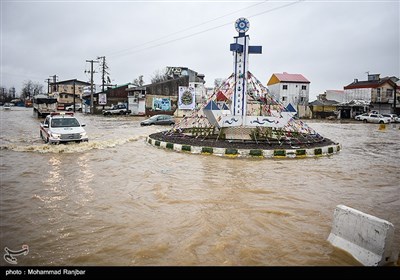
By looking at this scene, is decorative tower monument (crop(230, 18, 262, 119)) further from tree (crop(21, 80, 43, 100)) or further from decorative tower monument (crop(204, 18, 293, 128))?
tree (crop(21, 80, 43, 100))

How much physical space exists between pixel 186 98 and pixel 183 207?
3422 centimetres

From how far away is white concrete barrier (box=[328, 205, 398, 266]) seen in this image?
3750 mm

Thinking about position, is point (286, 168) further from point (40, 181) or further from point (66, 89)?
point (66, 89)

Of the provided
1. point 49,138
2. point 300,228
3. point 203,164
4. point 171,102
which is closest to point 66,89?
point 171,102

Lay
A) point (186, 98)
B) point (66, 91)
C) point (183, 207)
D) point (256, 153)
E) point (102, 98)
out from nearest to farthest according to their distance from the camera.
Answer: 1. point (183, 207)
2. point (256, 153)
3. point (186, 98)
4. point (102, 98)
5. point (66, 91)

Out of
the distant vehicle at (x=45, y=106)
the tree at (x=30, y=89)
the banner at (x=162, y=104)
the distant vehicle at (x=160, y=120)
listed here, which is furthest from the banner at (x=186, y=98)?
the tree at (x=30, y=89)

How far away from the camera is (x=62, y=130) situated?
13859mm

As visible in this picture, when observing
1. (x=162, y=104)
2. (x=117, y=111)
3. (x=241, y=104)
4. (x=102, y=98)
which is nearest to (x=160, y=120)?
(x=241, y=104)

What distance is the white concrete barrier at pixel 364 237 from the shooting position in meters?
3.75

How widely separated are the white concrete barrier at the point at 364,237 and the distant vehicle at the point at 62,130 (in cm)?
1255

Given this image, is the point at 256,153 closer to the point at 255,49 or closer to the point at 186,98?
the point at 255,49

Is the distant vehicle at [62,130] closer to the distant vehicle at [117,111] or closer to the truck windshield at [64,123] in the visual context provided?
the truck windshield at [64,123]

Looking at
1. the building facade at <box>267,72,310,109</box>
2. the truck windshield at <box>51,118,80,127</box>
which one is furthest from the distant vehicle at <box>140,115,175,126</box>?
the building facade at <box>267,72,310,109</box>

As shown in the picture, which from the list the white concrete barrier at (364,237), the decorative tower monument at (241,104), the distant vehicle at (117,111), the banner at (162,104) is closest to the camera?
the white concrete barrier at (364,237)
